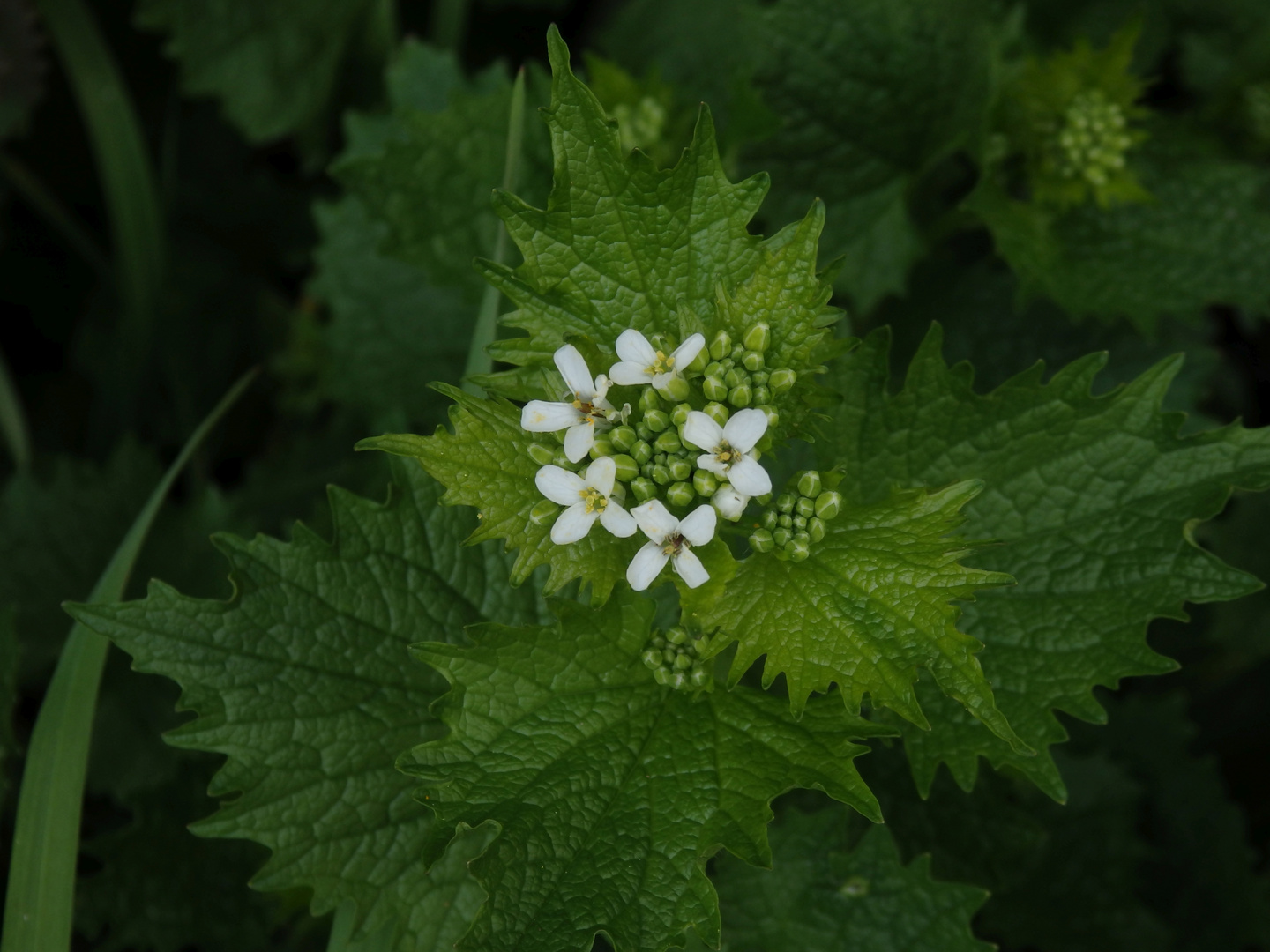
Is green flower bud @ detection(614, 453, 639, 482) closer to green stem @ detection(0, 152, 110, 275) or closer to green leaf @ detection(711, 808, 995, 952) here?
green leaf @ detection(711, 808, 995, 952)

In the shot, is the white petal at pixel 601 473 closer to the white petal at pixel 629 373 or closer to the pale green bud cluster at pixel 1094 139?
the white petal at pixel 629 373

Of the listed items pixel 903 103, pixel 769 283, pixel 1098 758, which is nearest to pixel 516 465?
pixel 769 283

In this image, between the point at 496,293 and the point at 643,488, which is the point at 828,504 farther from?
the point at 496,293

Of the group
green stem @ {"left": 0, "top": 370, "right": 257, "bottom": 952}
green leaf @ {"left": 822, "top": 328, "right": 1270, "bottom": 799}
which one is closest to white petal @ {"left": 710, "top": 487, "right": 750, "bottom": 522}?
green leaf @ {"left": 822, "top": 328, "right": 1270, "bottom": 799}

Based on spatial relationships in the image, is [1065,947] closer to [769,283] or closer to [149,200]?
[769,283]

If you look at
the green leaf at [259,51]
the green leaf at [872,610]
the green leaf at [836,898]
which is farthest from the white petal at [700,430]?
the green leaf at [259,51]

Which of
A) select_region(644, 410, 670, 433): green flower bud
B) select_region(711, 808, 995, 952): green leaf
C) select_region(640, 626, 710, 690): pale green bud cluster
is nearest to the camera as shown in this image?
select_region(644, 410, 670, 433): green flower bud
